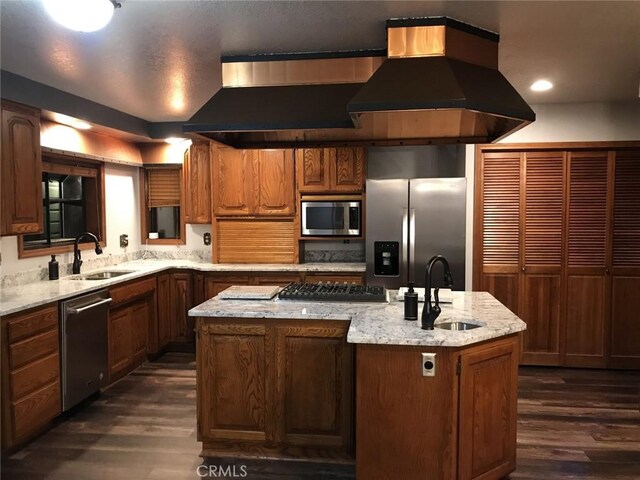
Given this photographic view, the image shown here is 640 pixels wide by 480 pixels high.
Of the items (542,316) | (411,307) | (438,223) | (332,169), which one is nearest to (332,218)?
(332,169)

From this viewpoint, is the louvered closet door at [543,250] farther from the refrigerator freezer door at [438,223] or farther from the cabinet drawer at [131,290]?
the cabinet drawer at [131,290]

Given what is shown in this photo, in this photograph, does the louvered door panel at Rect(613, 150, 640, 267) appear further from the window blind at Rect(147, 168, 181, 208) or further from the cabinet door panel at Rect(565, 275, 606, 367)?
the window blind at Rect(147, 168, 181, 208)

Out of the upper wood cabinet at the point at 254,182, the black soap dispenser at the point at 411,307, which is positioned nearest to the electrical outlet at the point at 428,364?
the black soap dispenser at the point at 411,307

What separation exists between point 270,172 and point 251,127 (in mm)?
2255

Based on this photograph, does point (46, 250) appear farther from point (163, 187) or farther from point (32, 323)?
point (163, 187)

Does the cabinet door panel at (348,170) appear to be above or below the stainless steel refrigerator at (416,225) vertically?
above

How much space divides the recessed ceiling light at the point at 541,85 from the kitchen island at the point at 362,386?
1.81 m

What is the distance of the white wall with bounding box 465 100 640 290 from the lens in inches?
173

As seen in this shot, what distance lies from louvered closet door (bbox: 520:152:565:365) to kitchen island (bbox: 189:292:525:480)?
67.9 inches

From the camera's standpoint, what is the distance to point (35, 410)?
120 inches

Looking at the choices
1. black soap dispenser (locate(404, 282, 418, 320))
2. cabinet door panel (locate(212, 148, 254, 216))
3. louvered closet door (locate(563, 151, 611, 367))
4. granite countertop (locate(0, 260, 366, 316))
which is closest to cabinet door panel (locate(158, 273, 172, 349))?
granite countertop (locate(0, 260, 366, 316))

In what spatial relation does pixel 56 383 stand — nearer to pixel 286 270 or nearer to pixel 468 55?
pixel 286 270

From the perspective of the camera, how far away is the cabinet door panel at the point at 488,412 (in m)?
2.29

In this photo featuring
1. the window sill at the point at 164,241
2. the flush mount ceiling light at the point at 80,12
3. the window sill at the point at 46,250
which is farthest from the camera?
the window sill at the point at 164,241
